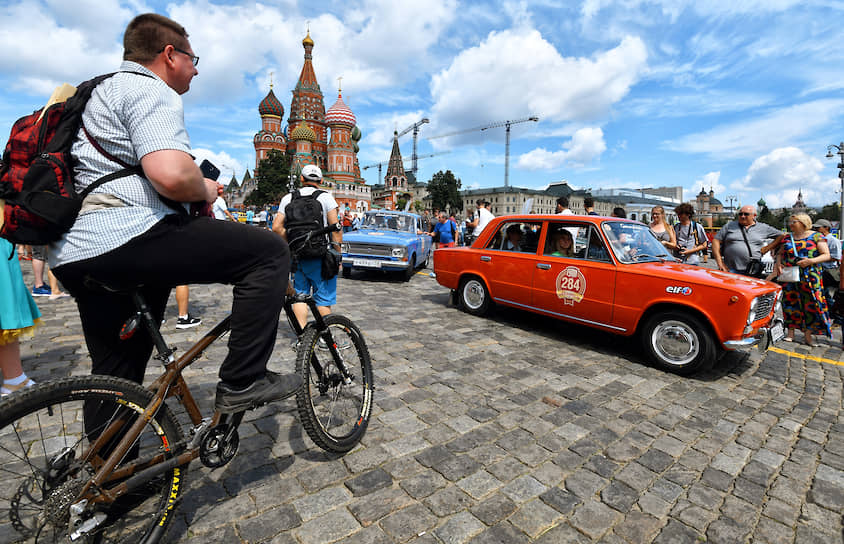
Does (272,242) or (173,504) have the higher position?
(272,242)

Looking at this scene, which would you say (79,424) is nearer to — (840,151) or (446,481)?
(446,481)

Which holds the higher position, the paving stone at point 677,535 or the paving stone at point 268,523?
the paving stone at point 268,523

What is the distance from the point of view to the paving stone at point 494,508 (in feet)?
7.37

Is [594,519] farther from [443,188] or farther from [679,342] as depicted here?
[443,188]

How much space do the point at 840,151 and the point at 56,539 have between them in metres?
35.1

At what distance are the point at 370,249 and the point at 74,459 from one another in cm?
920

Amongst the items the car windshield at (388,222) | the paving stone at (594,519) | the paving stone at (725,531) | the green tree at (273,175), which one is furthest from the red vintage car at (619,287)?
the green tree at (273,175)

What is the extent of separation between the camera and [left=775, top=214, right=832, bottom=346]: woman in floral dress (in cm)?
580

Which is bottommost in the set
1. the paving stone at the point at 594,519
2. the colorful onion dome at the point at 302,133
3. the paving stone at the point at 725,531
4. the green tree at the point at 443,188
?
the paving stone at the point at 725,531

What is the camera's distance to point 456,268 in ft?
23.9

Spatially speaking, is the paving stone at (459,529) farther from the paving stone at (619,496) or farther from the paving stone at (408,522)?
the paving stone at (619,496)

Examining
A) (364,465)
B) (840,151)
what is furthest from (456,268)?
(840,151)

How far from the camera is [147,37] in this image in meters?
1.84

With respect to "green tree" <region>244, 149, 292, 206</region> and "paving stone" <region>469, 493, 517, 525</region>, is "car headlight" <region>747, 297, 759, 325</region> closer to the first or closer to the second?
"paving stone" <region>469, 493, 517, 525</region>
